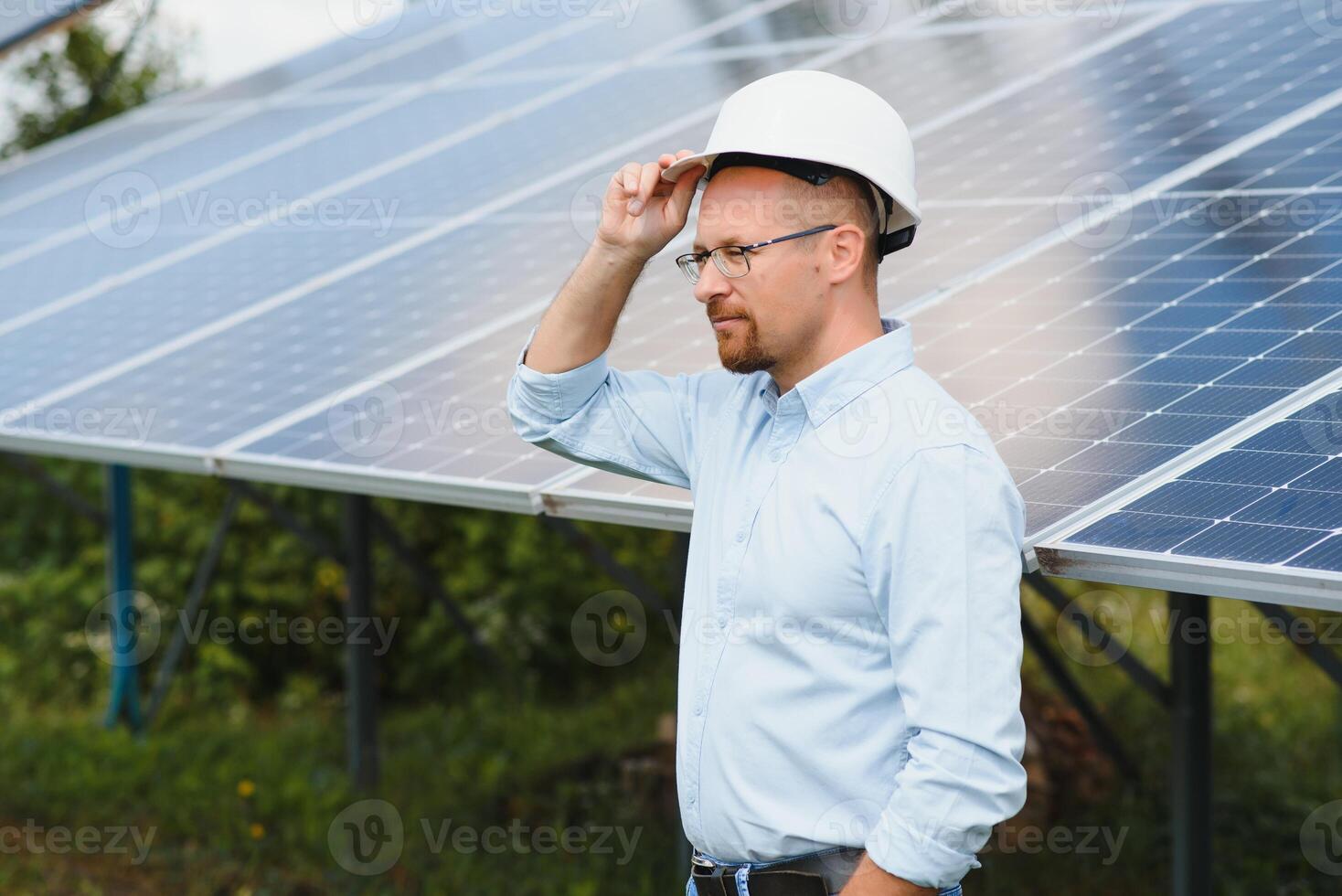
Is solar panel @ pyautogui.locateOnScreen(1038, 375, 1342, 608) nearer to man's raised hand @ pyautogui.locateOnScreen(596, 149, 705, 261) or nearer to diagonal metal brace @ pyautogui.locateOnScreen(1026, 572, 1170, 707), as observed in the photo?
diagonal metal brace @ pyautogui.locateOnScreen(1026, 572, 1170, 707)

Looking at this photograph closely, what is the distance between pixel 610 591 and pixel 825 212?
771 cm

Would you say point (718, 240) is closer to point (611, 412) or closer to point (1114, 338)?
point (611, 412)

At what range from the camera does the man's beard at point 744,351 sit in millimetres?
2482

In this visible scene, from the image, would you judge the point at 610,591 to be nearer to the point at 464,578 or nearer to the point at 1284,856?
the point at 464,578

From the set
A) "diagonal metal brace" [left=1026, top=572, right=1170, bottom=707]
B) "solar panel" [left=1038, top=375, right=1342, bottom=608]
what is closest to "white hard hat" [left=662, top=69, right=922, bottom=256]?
"solar panel" [left=1038, top=375, right=1342, bottom=608]

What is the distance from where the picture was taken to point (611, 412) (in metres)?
2.97

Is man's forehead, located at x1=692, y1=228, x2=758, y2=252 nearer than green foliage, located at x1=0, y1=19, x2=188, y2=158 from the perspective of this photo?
Yes

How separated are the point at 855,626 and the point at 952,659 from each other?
235mm

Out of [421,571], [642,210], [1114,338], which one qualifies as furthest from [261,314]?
[1114,338]

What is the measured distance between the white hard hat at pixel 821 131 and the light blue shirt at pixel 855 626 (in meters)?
0.28

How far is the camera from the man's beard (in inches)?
97.7

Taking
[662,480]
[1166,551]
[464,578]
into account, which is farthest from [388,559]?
[1166,551]

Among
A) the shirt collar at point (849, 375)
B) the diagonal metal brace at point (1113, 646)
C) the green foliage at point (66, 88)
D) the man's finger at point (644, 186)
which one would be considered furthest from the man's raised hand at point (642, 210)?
the green foliage at point (66, 88)

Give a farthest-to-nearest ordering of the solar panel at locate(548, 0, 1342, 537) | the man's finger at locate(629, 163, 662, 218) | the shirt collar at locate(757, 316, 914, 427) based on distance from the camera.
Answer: the solar panel at locate(548, 0, 1342, 537), the man's finger at locate(629, 163, 662, 218), the shirt collar at locate(757, 316, 914, 427)
